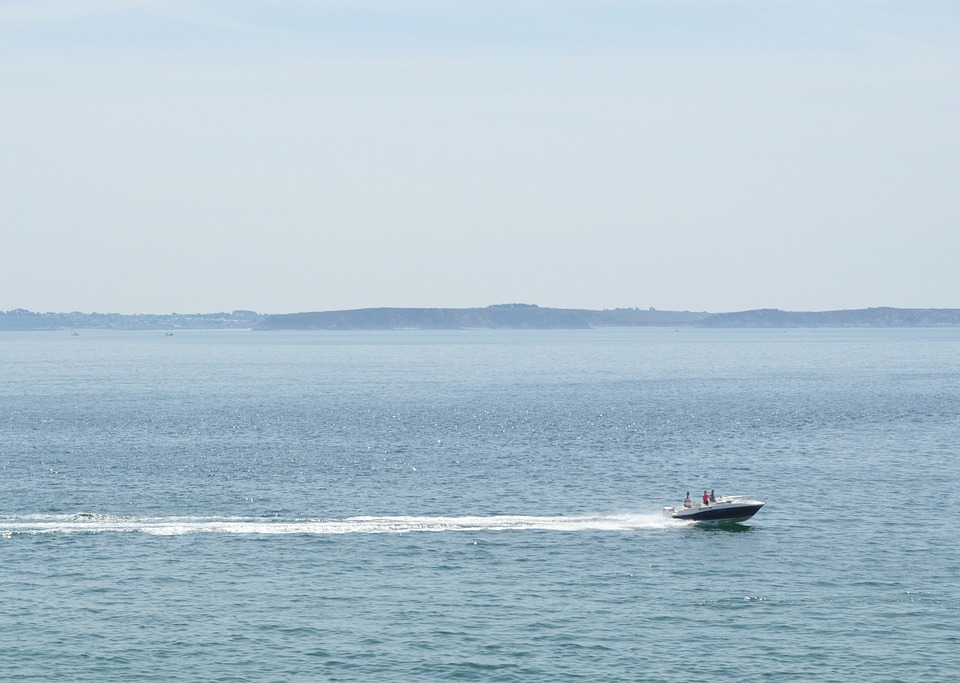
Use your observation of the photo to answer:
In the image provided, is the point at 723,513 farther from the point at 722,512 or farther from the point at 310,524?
the point at 310,524

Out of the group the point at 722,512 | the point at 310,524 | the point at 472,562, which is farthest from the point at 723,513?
the point at 310,524

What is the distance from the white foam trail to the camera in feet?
274

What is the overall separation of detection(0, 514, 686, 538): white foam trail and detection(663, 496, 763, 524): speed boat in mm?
1032

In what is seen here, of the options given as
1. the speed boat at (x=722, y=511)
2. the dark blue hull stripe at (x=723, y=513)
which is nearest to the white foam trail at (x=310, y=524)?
the speed boat at (x=722, y=511)

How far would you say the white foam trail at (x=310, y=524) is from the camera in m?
83.4

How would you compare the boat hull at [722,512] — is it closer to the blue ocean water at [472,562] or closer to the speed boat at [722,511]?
the speed boat at [722,511]

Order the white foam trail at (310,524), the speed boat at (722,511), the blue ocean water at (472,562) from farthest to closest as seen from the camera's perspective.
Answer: the speed boat at (722,511) → the white foam trail at (310,524) → the blue ocean water at (472,562)

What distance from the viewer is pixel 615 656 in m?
56.3

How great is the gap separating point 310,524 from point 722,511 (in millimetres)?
32447

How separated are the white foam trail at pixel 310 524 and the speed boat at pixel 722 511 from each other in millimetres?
1032

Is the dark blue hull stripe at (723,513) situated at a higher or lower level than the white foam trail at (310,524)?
higher

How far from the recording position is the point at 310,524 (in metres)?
85.5

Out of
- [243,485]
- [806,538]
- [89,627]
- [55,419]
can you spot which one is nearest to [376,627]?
[89,627]

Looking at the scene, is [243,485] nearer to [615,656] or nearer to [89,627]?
[89,627]
